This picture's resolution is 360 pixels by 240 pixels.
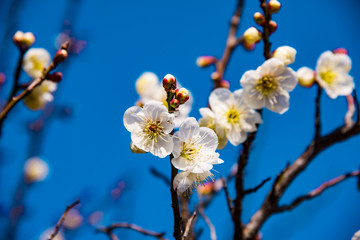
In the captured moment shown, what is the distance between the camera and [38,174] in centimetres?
461

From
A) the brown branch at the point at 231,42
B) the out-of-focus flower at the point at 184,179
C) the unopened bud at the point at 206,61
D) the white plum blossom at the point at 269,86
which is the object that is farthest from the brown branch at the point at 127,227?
the unopened bud at the point at 206,61

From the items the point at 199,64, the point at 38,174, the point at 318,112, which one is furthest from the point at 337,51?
the point at 38,174

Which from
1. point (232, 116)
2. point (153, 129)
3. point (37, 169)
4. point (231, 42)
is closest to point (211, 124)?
point (232, 116)

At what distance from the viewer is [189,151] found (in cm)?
103

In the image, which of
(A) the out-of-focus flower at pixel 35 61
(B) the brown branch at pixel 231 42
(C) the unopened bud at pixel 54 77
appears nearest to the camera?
(C) the unopened bud at pixel 54 77

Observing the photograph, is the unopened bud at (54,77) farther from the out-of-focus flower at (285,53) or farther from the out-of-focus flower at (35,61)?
the out-of-focus flower at (285,53)

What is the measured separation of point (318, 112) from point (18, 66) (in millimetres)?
1329

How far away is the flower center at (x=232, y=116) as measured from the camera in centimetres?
130

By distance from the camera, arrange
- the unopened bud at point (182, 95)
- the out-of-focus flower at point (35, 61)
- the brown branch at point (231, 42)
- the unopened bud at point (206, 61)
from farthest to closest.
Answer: the unopened bud at point (206, 61) < the brown branch at point (231, 42) < the out-of-focus flower at point (35, 61) < the unopened bud at point (182, 95)

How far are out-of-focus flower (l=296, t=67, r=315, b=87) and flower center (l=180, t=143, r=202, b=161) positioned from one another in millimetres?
605

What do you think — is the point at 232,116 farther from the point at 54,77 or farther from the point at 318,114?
the point at 54,77

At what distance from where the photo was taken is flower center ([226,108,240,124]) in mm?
1302

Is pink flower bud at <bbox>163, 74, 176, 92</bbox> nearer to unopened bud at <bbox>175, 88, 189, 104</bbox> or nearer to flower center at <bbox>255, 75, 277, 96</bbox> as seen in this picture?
unopened bud at <bbox>175, 88, 189, 104</bbox>

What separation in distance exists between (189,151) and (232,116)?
382mm
